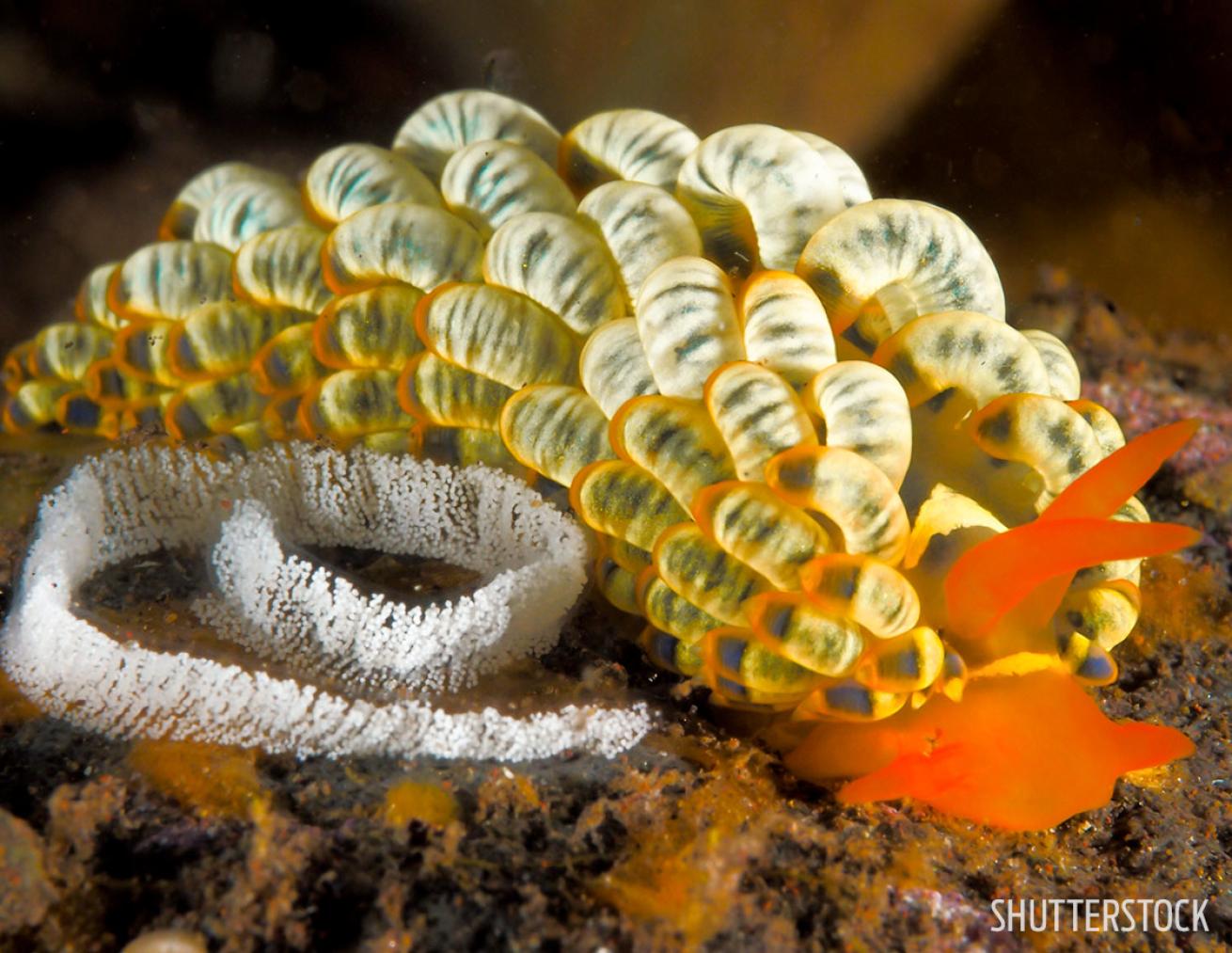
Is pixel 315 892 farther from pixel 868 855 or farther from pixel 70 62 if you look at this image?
pixel 70 62

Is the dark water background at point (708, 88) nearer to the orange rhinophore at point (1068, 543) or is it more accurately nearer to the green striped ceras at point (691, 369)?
the green striped ceras at point (691, 369)

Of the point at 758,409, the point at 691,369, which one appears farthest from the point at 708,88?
the point at 758,409

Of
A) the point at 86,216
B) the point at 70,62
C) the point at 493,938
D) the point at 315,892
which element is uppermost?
the point at 493,938

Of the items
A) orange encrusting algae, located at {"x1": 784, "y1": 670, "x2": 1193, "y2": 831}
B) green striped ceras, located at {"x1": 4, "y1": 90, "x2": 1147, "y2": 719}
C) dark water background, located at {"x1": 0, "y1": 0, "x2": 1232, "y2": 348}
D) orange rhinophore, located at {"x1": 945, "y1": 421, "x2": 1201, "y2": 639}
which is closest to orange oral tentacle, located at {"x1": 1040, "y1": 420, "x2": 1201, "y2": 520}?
orange rhinophore, located at {"x1": 945, "y1": 421, "x2": 1201, "y2": 639}

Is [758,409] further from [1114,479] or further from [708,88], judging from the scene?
[708,88]

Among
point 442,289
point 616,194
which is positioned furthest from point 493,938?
point 616,194

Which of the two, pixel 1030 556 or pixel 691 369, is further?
pixel 691 369

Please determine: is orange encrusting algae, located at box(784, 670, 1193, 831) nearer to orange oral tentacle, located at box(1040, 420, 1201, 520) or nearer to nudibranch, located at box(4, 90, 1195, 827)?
nudibranch, located at box(4, 90, 1195, 827)

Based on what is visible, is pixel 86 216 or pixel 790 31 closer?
pixel 790 31
